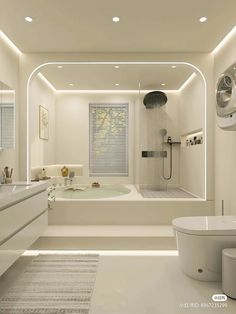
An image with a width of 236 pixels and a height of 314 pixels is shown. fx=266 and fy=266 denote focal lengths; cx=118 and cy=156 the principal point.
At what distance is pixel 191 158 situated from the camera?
4777mm

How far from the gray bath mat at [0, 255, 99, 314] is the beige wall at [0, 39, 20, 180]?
125 centimetres

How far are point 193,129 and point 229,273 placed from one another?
2984 millimetres

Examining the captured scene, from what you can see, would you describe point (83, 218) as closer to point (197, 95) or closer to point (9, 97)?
point (9, 97)

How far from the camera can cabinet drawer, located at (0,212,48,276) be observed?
76.2 inches

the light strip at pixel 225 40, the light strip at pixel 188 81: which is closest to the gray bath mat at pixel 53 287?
the light strip at pixel 225 40

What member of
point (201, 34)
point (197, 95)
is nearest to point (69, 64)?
point (201, 34)

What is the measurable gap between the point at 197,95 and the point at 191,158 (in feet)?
3.69

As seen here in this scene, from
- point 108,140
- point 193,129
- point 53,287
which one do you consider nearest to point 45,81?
point 108,140

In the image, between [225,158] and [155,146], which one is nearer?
[225,158]

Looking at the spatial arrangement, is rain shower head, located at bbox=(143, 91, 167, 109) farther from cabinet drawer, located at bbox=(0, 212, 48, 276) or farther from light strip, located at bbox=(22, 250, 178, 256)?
cabinet drawer, located at bbox=(0, 212, 48, 276)

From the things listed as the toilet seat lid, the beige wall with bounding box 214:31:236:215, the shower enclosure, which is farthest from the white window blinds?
the beige wall with bounding box 214:31:236:215

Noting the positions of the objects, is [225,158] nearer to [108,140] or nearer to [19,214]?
[19,214]

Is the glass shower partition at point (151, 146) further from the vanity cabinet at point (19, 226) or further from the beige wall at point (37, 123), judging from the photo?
the vanity cabinet at point (19, 226)

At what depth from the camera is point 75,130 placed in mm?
5574
